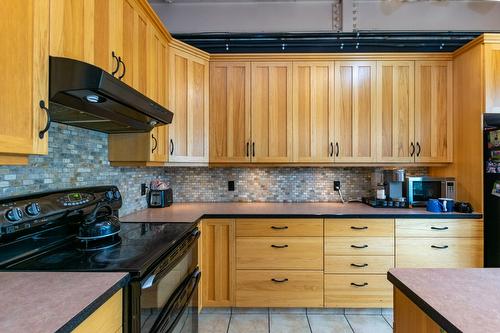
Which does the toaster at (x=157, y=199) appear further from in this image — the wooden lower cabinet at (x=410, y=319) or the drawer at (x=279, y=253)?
the wooden lower cabinet at (x=410, y=319)

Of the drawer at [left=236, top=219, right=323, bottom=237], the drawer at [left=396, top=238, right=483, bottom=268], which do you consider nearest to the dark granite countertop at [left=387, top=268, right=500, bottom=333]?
the drawer at [left=236, top=219, right=323, bottom=237]

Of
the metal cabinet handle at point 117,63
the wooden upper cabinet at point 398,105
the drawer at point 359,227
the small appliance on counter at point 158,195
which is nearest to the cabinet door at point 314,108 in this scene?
the wooden upper cabinet at point 398,105

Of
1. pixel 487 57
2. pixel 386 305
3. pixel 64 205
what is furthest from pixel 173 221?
pixel 487 57

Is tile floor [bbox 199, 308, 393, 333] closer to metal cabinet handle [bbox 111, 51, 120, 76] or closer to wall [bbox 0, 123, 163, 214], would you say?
wall [bbox 0, 123, 163, 214]

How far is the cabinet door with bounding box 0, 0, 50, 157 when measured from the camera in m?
0.84

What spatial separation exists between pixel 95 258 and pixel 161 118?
873 millimetres

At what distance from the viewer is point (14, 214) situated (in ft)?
3.52

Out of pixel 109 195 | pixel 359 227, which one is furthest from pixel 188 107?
pixel 359 227

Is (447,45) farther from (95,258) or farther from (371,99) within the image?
(95,258)

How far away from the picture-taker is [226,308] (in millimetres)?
2385

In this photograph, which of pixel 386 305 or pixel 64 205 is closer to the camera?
pixel 64 205

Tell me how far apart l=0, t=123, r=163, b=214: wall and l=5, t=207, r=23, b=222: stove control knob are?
0.12m

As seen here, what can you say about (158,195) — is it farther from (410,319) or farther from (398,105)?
(398,105)

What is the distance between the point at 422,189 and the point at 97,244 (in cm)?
278
